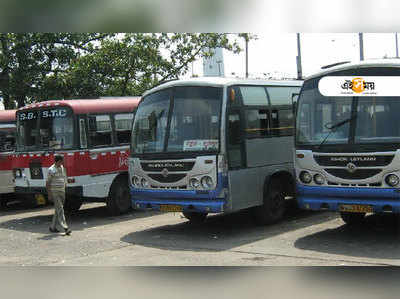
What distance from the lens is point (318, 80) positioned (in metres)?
9.64

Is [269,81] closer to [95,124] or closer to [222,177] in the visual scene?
[222,177]

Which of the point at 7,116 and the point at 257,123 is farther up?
the point at 7,116

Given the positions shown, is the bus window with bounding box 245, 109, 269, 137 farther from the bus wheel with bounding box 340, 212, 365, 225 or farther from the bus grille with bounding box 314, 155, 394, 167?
the bus wheel with bounding box 340, 212, 365, 225

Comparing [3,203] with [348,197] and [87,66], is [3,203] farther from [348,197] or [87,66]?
[348,197]

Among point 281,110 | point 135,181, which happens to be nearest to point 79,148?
point 135,181

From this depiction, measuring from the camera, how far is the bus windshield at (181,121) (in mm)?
10031

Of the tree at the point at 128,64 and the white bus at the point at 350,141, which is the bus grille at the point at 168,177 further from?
the tree at the point at 128,64

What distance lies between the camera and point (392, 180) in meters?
8.34

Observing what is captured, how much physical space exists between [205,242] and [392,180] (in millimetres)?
3443

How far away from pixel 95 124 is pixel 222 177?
4590mm

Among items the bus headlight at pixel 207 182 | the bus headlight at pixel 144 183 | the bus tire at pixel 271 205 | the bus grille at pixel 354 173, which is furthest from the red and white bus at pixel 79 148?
the bus grille at pixel 354 173

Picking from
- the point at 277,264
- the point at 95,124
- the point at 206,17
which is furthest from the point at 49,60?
the point at 206,17

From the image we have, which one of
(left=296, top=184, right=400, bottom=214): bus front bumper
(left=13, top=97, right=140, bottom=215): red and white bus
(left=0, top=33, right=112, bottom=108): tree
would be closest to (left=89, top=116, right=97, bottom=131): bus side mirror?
(left=13, top=97, right=140, bottom=215): red and white bus

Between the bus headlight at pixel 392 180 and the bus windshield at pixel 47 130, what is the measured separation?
7.26 metres
